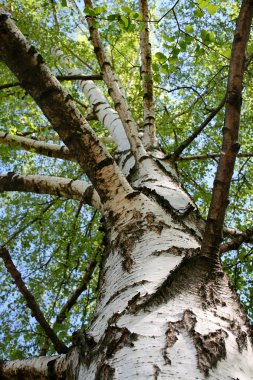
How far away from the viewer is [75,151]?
202 centimetres

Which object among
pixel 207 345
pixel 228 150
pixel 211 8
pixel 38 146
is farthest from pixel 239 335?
pixel 38 146

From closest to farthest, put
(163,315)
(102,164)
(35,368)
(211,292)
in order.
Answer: (163,315)
(211,292)
(35,368)
(102,164)

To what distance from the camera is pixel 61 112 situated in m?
1.99

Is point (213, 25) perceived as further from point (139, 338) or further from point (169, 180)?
point (139, 338)

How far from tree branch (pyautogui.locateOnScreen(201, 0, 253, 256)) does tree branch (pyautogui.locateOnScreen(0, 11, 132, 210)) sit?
63cm

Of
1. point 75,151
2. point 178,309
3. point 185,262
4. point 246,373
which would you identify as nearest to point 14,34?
point 75,151

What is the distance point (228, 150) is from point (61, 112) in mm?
928

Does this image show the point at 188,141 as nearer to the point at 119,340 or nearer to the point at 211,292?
the point at 211,292

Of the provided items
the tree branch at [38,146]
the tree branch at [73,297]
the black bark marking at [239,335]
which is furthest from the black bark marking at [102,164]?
the tree branch at [73,297]

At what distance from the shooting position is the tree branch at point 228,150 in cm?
150

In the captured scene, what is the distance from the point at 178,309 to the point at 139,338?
0.20 meters

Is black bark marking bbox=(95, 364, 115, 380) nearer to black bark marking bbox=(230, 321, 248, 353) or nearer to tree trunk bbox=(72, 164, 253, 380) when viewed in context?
tree trunk bbox=(72, 164, 253, 380)

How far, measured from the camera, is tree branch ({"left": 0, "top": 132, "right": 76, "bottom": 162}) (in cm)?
402

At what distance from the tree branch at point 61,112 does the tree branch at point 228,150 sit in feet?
2.07
